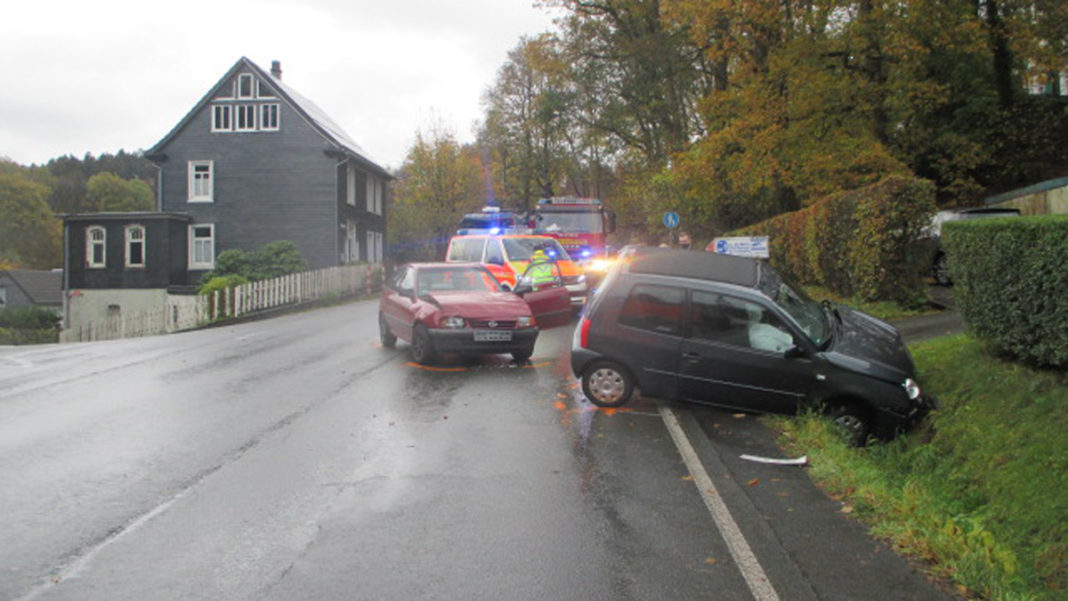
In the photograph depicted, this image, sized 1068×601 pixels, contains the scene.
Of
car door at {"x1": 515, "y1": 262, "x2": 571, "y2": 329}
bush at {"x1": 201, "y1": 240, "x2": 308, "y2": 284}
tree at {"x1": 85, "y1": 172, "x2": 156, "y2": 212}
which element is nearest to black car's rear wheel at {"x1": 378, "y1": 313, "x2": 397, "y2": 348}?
car door at {"x1": 515, "y1": 262, "x2": 571, "y2": 329}

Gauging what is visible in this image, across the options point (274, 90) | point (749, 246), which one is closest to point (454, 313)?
point (749, 246)

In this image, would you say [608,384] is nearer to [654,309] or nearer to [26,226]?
[654,309]

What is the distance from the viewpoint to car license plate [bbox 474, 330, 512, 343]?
11602 mm

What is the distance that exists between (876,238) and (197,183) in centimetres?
3172

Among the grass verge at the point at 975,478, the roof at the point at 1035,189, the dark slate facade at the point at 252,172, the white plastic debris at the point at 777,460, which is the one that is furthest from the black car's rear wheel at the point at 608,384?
the dark slate facade at the point at 252,172

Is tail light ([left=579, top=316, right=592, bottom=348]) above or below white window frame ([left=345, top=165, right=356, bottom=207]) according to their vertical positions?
below

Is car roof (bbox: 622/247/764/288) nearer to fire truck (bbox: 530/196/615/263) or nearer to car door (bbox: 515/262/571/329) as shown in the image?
car door (bbox: 515/262/571/329)

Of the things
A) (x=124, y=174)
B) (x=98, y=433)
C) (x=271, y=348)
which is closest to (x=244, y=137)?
(x=271, y=348)

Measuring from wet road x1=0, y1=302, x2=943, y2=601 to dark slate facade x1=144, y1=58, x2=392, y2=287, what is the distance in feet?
87.3

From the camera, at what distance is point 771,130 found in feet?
74.3

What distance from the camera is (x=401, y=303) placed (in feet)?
43.1

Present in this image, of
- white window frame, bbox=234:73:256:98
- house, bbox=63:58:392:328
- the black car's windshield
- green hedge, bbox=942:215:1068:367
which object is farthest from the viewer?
white window frame, bbox=234:73:256:98

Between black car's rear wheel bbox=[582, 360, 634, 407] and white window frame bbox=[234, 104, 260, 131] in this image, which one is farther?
white window frame bbox=[234, 104, 260, 131]

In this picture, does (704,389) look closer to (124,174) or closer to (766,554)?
(766,554)
